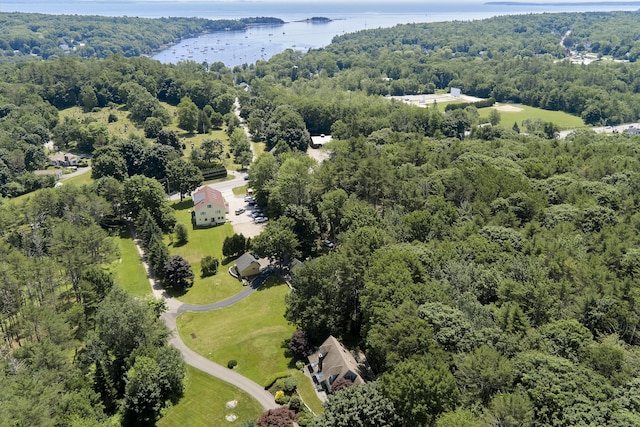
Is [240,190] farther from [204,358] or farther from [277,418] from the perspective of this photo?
[277,418]

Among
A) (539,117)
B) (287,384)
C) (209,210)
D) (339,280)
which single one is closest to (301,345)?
(287,384)

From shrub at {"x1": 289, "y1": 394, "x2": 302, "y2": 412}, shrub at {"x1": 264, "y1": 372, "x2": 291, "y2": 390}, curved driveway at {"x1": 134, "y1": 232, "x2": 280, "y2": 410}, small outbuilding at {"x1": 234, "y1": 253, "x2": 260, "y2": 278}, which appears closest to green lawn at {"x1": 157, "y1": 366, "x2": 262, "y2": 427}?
curved driveway at {"x1": 134, "y1": 232, "x2": 280, "y2": 410}

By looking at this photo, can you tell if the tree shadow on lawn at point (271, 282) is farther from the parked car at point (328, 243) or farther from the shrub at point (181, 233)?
the shrub at point (181, 233)

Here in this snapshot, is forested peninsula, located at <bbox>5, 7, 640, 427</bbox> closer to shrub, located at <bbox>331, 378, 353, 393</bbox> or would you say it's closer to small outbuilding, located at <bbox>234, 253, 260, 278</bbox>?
shrub, located at <bbox>331, 378, 353, 393</bbox>

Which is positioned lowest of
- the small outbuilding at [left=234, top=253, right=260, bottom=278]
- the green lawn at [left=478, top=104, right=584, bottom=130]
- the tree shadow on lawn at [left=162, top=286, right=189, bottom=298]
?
the tree shadow on lawn at [left=162, top=286, right=189, bottom=298]

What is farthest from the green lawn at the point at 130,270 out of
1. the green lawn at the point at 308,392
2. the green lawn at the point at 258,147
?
the green lawn at the point at 258,147
